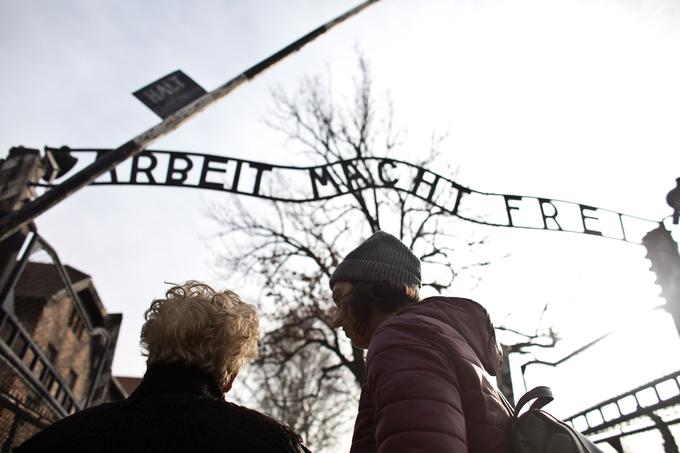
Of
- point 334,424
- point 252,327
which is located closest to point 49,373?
point 252,327

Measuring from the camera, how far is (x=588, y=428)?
644cm

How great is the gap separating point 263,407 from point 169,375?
88.0ft

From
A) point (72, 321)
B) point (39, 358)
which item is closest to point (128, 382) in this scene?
point (72, 321)

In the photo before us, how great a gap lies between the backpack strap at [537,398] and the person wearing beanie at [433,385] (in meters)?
0.06

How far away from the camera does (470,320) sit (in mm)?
1787

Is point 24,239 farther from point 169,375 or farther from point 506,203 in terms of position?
point 506,203

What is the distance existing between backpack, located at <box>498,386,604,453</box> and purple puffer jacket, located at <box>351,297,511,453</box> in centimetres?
4

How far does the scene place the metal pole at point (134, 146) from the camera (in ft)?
13.8

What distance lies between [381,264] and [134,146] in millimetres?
3375

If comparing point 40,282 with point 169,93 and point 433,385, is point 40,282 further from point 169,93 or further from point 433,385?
point 433,385

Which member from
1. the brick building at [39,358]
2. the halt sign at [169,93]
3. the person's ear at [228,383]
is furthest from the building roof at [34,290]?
the person's ear at [228,383]

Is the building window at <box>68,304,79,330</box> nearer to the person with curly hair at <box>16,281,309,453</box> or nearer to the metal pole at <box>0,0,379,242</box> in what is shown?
the metal pole at <box>0,0,379,242</box>

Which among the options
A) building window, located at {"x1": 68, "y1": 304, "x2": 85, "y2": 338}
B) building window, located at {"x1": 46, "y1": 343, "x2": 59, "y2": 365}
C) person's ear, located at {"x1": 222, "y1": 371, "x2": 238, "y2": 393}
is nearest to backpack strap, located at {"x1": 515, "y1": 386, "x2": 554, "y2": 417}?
person's ear, located at {"x1": 222, "y1": 371, "x2": 238, "y2": 393}

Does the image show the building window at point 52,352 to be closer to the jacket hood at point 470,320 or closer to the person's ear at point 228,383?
the person's ear at point 228,383
